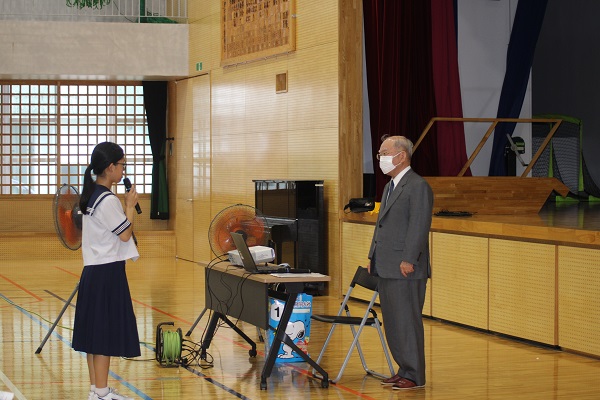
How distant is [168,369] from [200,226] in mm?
8199

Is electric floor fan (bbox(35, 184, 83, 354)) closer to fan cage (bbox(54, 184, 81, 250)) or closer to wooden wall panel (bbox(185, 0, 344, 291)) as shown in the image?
fan cage (bbox(54, 184, 81, 250))

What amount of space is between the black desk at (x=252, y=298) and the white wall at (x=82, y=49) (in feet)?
26.9

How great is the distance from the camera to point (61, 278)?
12727 millimetres

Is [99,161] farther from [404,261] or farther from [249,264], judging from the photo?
[404,261]

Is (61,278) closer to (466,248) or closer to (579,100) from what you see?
(466,248)

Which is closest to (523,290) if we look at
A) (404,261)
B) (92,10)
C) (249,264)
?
(404,261)

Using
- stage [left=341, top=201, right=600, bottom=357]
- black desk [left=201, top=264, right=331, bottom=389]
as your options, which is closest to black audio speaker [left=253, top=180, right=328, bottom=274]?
stage [left=341, top=201, right=600, bottom=357]

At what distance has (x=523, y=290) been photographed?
26.4 feet

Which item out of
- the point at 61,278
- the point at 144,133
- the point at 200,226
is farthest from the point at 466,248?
the point at 144,133

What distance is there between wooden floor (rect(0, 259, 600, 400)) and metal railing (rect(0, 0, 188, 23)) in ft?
22.9

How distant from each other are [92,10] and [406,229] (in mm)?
10767

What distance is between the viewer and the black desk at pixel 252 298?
6219mm

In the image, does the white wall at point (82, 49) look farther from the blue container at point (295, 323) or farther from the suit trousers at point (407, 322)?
the suit trousers at point (407, 322)

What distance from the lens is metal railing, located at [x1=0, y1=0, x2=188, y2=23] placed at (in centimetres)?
1553
